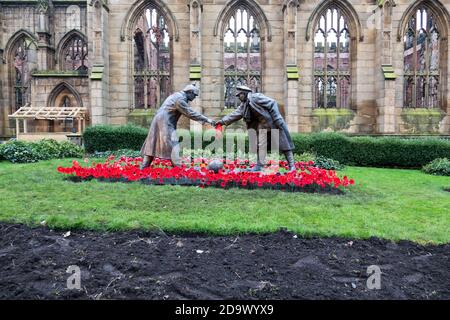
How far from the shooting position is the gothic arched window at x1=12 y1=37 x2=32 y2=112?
2380cm

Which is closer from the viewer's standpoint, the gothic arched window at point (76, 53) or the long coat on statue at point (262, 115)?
the long coat on statue at point (262, 115)

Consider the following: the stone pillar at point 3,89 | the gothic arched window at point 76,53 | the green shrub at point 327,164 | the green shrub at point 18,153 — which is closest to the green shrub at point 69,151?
the green shrub at point 18,153

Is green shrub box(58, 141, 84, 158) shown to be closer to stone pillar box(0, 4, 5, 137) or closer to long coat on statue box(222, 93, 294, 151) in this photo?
long coat on statue box(222, 93, 294, 151)

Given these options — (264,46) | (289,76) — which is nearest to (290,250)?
(289,76)

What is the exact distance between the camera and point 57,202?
607 cm

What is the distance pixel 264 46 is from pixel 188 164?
10318mm

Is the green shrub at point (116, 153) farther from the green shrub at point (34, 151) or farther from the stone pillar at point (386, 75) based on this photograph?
the stone pillar at point (386, 75)

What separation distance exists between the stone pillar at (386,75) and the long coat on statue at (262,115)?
10.5 meters

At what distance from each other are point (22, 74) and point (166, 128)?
2060cm

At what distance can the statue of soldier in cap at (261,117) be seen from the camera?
26.8 feet

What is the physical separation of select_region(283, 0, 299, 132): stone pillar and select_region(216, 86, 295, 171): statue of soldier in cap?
27.4 feet

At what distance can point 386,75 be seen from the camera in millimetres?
16781

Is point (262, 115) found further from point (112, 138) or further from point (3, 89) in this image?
point (3, 89)
